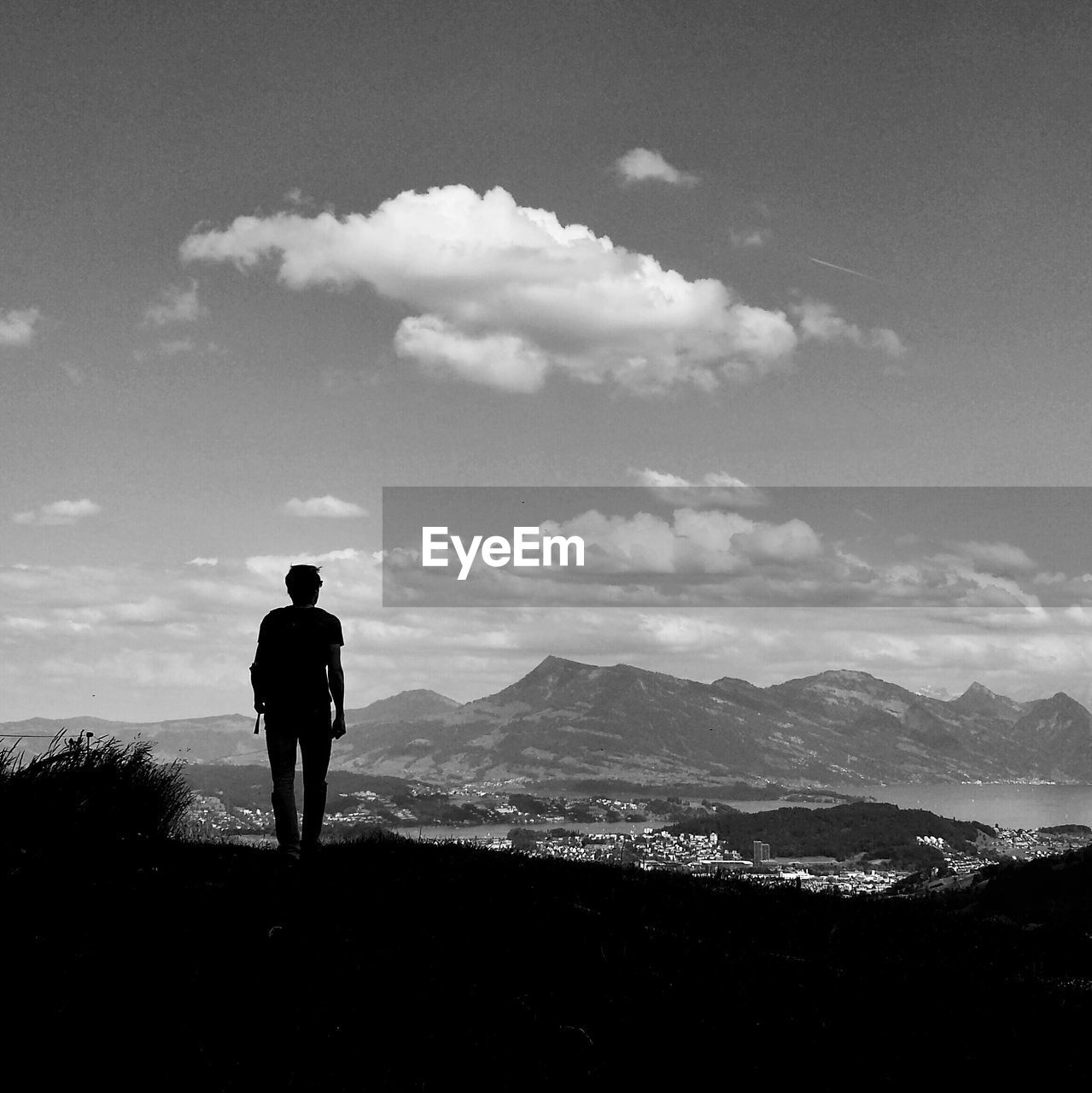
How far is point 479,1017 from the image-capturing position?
630 centimetres

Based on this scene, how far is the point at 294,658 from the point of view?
1336cm

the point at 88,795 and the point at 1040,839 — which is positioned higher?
the point at 88,795

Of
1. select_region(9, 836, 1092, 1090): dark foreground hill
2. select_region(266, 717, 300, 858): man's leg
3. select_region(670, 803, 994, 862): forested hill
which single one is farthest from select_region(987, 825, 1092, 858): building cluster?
select_region(9, 836, 1092, 1090): dark foreground hill

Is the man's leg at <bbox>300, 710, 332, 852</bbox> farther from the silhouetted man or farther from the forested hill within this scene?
the forested hill

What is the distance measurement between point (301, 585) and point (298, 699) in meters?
1.55

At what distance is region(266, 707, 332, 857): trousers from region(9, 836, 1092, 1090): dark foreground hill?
5.78 ft

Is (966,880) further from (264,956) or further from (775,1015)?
(264,956)

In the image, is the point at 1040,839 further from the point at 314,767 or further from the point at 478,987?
the point at 478,987

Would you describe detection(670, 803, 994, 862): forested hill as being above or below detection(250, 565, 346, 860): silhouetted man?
below

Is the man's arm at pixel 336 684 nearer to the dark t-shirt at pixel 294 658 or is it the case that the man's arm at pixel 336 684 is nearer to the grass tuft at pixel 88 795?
the dark t-shirt at pixel 294 658

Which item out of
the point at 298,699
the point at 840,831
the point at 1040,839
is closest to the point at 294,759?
the point at 298,699

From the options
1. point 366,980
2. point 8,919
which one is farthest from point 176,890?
point 366,980

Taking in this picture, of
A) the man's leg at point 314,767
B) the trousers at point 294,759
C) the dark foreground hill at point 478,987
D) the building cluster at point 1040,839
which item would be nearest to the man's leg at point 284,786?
the trousers at point 294,759

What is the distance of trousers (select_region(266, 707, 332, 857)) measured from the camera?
13.2m
